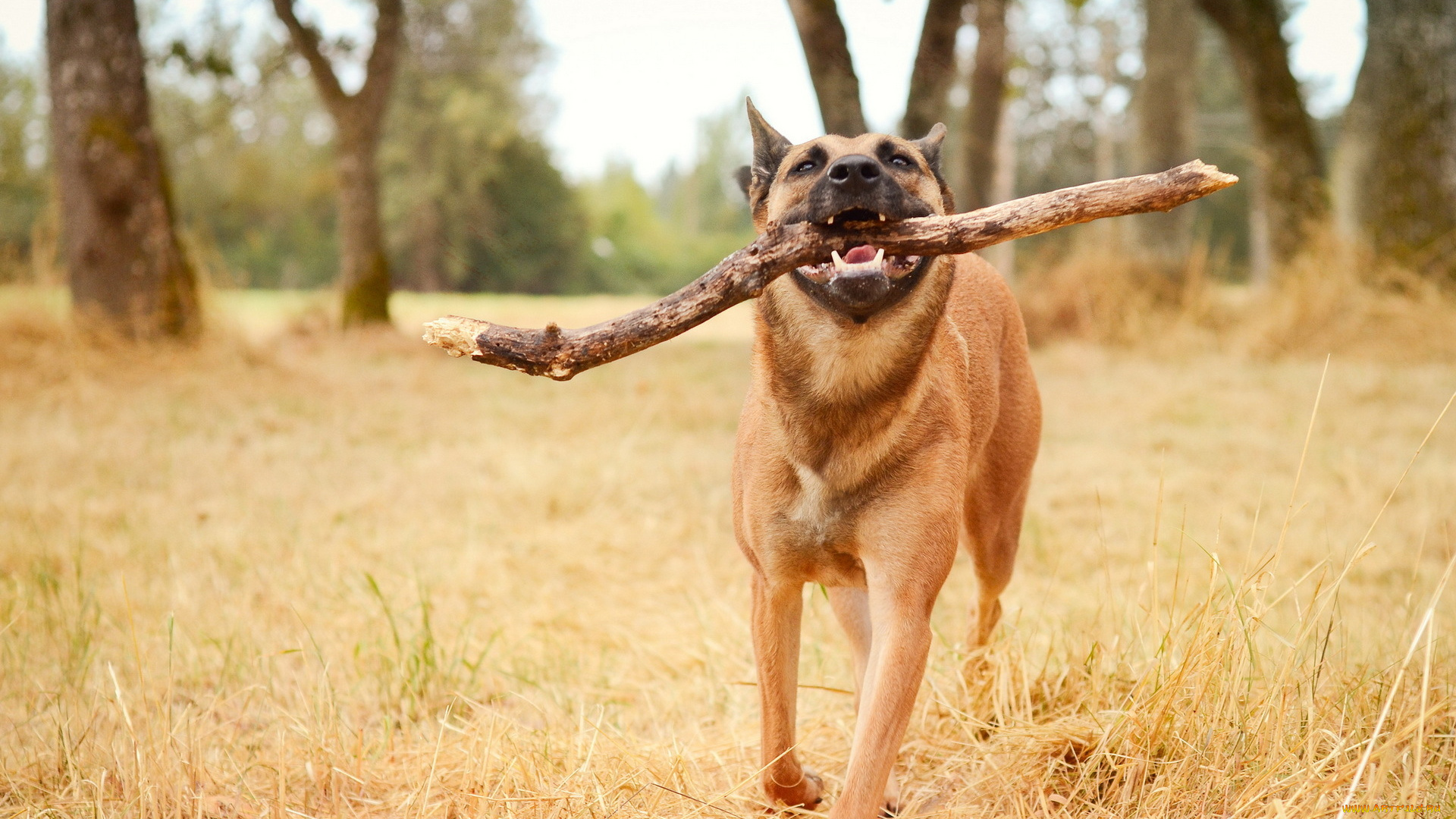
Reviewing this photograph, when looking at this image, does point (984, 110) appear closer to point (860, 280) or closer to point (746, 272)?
point (860, 280)

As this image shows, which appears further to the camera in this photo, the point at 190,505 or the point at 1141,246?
the point at 1141,246

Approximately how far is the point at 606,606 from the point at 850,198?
2.47 metres

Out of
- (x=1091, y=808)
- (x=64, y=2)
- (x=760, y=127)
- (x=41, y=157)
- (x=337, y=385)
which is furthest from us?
(x=41, y=157)

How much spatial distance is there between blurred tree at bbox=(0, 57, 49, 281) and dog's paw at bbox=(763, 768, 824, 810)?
9.09 metres

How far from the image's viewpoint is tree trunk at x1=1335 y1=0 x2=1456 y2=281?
8.76 m

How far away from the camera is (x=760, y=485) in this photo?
94.7 inches

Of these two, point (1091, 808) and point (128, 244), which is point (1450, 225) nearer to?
point (1091, 808)

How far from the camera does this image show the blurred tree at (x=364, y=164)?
1143cm

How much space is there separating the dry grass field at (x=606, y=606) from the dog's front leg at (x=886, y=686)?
29 centimetres

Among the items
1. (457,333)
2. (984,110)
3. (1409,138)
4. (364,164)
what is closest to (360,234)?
(364,164)

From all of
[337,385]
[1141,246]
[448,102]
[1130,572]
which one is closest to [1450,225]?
[1141,246]

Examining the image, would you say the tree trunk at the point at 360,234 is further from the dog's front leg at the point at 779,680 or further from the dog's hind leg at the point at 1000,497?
the dog's front leg at the point at 779,680

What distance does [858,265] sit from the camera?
2207mm

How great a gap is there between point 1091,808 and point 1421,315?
821 cm
